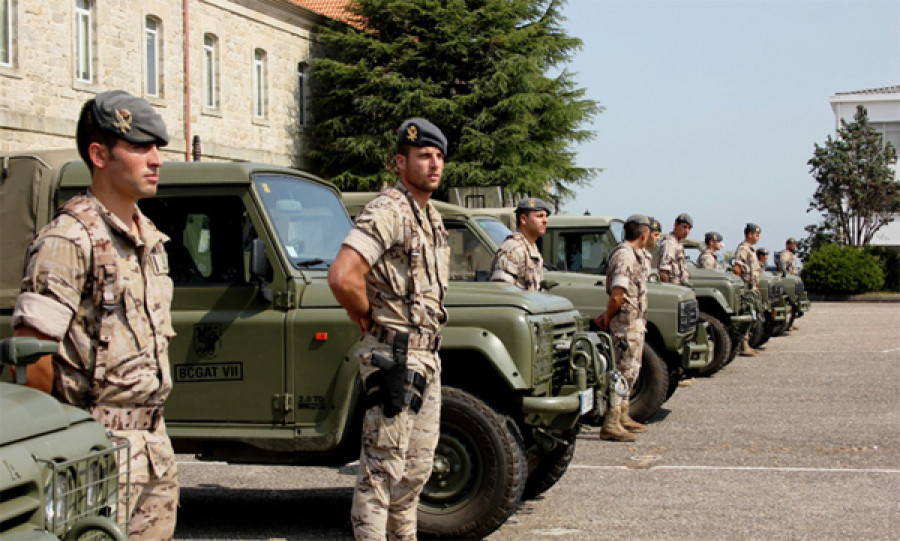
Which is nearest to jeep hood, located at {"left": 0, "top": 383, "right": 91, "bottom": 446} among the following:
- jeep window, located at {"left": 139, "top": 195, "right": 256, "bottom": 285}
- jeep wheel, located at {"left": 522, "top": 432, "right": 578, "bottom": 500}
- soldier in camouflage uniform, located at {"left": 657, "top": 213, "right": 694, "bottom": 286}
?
jeep window, located at {"left": 139, "top": 195, "right": 256, "bottom": 285}

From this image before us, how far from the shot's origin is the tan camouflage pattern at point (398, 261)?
→ 4656 mm

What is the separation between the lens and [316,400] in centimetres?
625

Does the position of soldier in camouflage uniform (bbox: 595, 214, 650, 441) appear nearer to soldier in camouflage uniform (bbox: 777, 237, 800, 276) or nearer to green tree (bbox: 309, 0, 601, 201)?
soldier in camouflage uniform (bbox: 777, 237, 800, 276)

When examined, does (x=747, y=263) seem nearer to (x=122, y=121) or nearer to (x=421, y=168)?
(x=421, y=168)

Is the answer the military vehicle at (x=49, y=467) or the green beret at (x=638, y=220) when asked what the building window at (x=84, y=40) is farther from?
the military vehicle at (x=49, y=467)

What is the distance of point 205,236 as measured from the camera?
21.5 feet

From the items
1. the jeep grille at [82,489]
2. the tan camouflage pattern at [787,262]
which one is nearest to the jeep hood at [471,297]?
the jeep grille at [82,489]

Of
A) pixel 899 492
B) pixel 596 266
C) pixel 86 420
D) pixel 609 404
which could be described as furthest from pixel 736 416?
pixel 86 420

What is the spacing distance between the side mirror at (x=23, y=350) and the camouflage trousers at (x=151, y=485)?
0.51 meters

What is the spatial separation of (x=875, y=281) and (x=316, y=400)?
40931mm

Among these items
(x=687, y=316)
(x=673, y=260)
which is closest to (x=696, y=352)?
(x=687, y=316)

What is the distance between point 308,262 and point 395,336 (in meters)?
2.03

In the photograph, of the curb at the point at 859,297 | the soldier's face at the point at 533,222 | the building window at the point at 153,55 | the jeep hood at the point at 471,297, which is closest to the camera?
the jeep hood at the point at 471,297

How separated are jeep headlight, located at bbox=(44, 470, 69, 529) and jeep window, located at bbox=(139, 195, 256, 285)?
3613 mm
